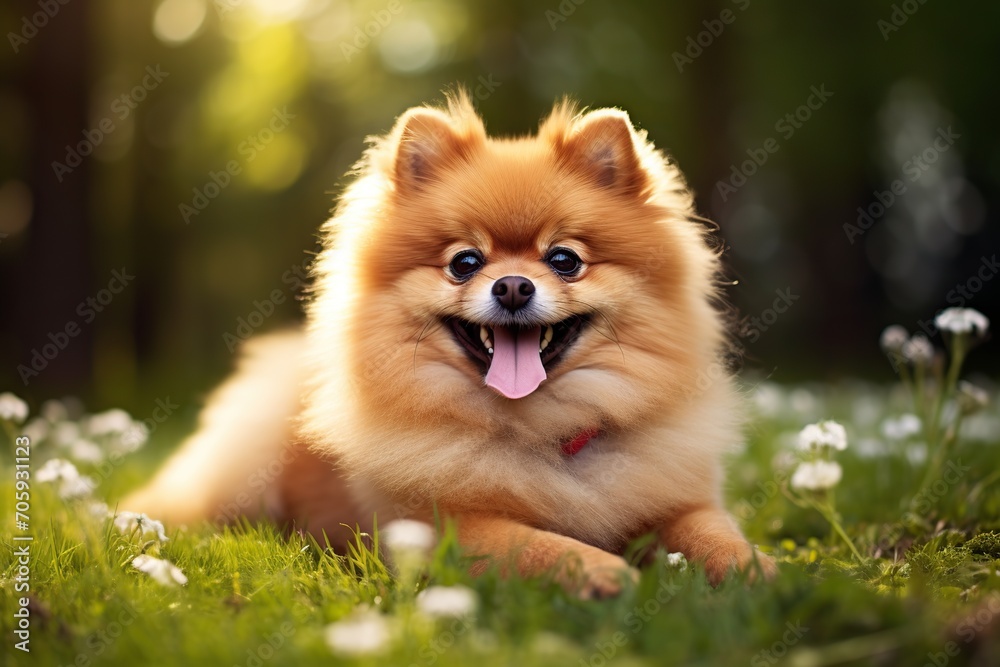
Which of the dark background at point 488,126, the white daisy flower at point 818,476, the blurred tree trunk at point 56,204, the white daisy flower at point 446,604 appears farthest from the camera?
the dark background at point 488,126

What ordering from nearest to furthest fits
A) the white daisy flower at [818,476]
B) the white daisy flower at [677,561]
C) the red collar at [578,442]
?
the white daisy flower at [677,561] → the white daisy flower at [818,476] → the red collar at [578,442]

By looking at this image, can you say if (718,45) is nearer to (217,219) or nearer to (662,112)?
(662,112)

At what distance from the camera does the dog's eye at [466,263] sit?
3250 millimetres

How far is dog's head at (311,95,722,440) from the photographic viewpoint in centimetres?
318

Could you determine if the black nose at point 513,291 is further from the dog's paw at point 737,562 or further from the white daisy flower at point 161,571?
the white daisy flower at point 161,571

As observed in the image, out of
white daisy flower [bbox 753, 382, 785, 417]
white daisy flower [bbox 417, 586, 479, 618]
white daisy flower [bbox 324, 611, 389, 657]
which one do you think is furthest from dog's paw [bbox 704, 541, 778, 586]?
white daisy flower [bbox 753, 382, 785, 417]

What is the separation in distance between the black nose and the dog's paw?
1.06 metres

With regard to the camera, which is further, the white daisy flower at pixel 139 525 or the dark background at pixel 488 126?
the dark background at pixel 488 126

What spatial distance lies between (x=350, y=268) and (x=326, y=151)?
12962 mm

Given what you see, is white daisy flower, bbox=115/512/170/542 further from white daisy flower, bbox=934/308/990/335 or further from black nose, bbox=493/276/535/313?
white daisy flower, bbox=934/308/990/335

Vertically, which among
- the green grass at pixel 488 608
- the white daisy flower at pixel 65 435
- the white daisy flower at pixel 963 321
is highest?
the white daisy flower at pixel 963 321

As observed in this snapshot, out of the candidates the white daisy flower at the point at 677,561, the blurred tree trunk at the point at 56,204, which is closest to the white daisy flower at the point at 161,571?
the white daisy flower at the point at 677,561

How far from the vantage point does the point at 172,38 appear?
13594 mm

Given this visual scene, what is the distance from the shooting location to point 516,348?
3.19 m
